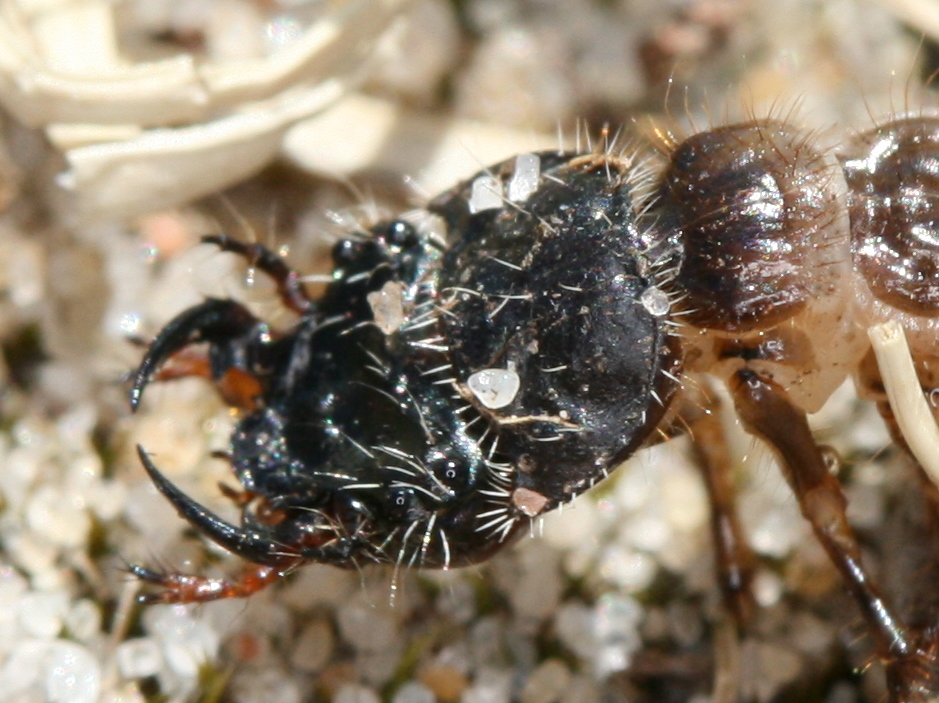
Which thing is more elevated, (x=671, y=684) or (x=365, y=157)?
(x=365, y=157)

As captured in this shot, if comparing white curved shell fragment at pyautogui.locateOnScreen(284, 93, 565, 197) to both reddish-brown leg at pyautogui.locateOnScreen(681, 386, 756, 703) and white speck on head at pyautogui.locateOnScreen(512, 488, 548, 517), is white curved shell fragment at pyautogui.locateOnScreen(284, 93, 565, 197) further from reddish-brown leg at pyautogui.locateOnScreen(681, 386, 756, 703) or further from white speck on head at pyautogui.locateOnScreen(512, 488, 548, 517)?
white speck on head at pyautogui.locateOnScreen(512, 488, 548, 517)

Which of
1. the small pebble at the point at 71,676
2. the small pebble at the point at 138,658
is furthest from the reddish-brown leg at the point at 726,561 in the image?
the small pebble at the point at 71,676

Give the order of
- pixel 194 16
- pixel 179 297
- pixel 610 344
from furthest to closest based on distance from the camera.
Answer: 1. pixel 194 16
2. pixel 179 297
3. pixel 610 344

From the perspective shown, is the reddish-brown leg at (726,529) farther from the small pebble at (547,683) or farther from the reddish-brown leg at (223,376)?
the reddish-brown leg at (223,376)

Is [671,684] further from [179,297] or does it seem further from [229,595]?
[179,297]

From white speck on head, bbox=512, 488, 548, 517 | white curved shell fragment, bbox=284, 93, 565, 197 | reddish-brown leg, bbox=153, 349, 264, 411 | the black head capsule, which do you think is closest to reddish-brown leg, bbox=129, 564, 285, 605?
the black head capsule

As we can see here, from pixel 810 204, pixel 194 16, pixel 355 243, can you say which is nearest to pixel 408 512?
pixel 355 243

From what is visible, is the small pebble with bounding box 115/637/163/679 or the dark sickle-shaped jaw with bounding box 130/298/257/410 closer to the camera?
the dark sickle-shaped jaw with bounding box 130/298/257/410
